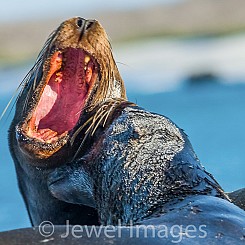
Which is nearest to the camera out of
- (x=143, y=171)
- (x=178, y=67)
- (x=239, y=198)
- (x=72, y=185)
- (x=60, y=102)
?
(x=143, y=171)

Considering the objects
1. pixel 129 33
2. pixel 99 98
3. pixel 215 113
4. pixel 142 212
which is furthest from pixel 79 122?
pixel 129 33

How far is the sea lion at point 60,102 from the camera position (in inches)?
173

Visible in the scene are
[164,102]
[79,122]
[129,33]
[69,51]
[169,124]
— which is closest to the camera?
[169,124]

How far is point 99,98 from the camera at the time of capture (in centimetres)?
451

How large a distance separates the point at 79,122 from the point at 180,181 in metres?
0.71

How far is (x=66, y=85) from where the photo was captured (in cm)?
475

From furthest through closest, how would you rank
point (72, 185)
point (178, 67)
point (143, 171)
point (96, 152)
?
point (178, 67)
point (72, 185)
point (96, 152)
point (143, 171)

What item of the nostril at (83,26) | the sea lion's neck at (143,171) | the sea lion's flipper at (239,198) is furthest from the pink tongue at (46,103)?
the sea lion's flipper at (239,198)

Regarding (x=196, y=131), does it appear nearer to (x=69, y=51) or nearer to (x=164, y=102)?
(x=164, y=102)

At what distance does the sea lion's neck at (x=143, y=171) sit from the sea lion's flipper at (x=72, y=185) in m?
0.11

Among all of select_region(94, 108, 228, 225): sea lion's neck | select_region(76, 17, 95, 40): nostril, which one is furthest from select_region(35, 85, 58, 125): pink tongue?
select_region(94, 108, 228, 225): sea lion's neck

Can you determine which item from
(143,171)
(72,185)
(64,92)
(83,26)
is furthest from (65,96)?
(143,171)

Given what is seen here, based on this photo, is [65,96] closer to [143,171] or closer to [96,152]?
[96,152]

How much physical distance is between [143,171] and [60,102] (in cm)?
88
